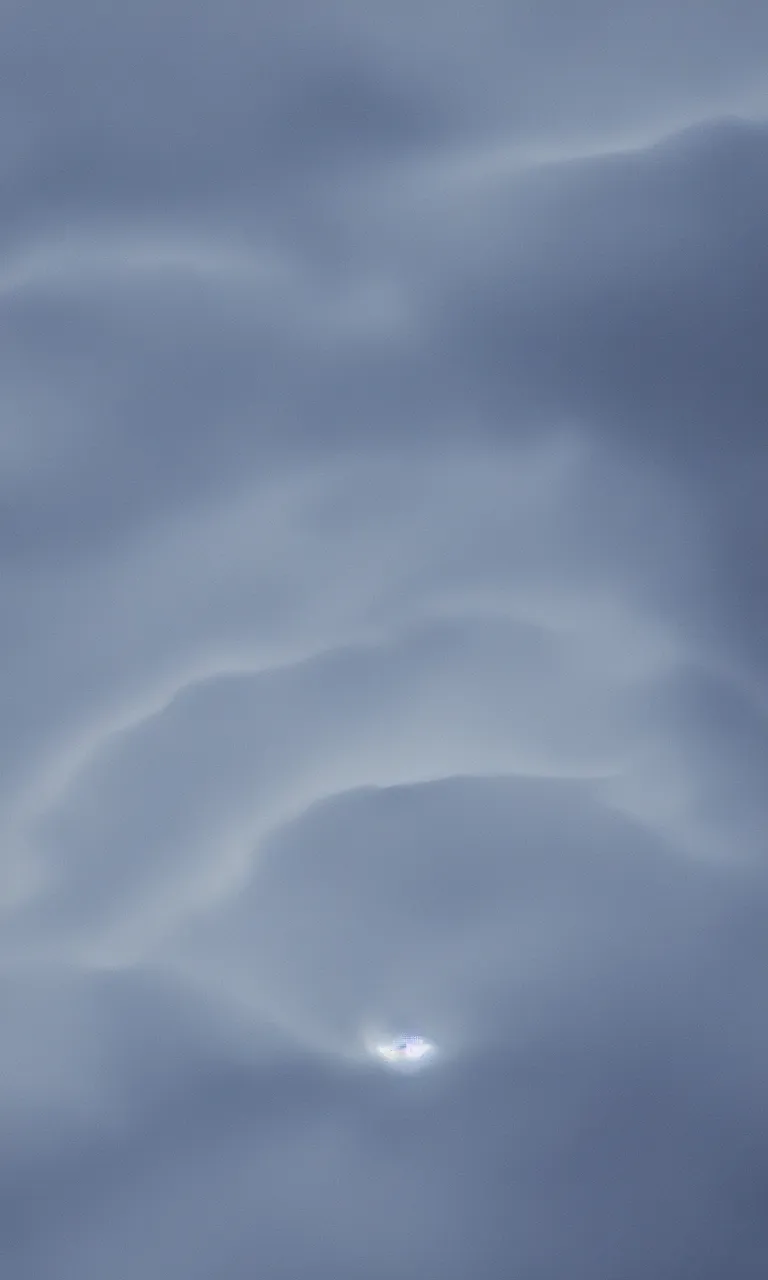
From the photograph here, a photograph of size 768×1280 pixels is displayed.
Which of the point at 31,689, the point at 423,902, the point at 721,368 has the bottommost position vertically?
the point at 423,902

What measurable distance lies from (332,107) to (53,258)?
1.46 feet

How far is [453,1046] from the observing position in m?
1.70

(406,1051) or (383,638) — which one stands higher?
(383,638)

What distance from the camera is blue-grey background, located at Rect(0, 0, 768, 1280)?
5.38 feet

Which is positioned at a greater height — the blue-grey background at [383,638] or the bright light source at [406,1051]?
the blue-grey background at [383,638]

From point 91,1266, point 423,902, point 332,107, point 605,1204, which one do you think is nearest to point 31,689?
point 423,902

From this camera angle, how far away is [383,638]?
1989 mm

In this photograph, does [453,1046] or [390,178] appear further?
[390,178]

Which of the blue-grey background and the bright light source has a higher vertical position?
the blue-grey background

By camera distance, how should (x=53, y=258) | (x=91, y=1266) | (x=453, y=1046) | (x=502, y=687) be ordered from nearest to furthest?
(x=91, y=1266)
(x=453, y=1046)
(x=502, y=687)
(x=53, y=258)

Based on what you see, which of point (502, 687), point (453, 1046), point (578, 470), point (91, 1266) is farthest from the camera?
point (578, 470)

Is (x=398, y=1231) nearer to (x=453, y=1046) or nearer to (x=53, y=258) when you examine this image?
(x=453, y=1046)

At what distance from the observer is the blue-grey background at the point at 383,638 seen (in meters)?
1.64

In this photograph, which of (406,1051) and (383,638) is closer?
(406,1051)
